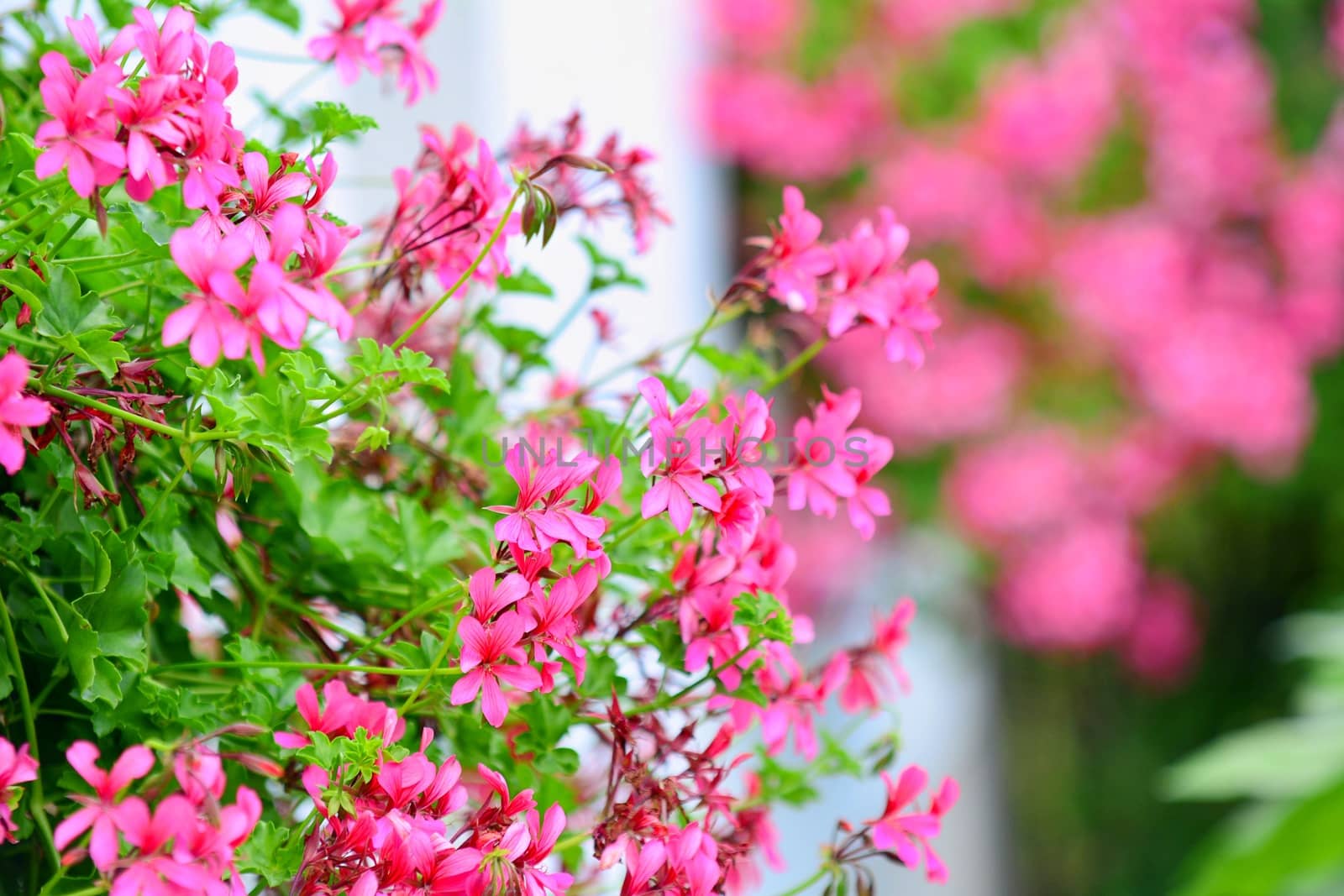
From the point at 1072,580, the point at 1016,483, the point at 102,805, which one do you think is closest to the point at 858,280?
the point at 102,805

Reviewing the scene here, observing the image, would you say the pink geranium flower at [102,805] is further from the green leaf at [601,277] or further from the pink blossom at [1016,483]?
the pink blossom at [1016,483]

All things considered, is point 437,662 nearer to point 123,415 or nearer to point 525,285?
point 123,415

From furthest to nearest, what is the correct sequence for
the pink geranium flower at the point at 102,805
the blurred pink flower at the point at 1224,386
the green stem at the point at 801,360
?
the blurred pink flower at the point at 1224,386 → the green stem at the point at 801,360 → the pink geranium flower at the point at 102,805

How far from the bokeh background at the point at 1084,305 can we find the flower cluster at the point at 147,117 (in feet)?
4.65

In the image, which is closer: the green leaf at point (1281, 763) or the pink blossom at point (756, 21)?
the green leaf at point (1281, 763)

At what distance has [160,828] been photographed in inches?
13.2

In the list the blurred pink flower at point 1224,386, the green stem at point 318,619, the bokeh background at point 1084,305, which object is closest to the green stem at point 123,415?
the green stem at point 318,619

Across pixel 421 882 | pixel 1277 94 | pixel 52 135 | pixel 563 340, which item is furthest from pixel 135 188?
pixel 1277 94

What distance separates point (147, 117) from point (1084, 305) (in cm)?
188

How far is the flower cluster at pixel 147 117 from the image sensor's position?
0.36 meters

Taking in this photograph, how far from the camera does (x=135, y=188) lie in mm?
369

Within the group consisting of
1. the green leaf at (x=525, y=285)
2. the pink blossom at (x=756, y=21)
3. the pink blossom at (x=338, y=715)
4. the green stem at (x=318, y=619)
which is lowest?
the pink blossom at (x=338, y=715)

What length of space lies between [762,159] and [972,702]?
132cm

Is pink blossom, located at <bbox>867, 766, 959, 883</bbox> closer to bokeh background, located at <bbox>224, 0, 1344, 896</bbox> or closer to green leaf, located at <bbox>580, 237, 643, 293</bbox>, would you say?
green leaf, located at <bbox>580, 237, 643, 293</bbox>
